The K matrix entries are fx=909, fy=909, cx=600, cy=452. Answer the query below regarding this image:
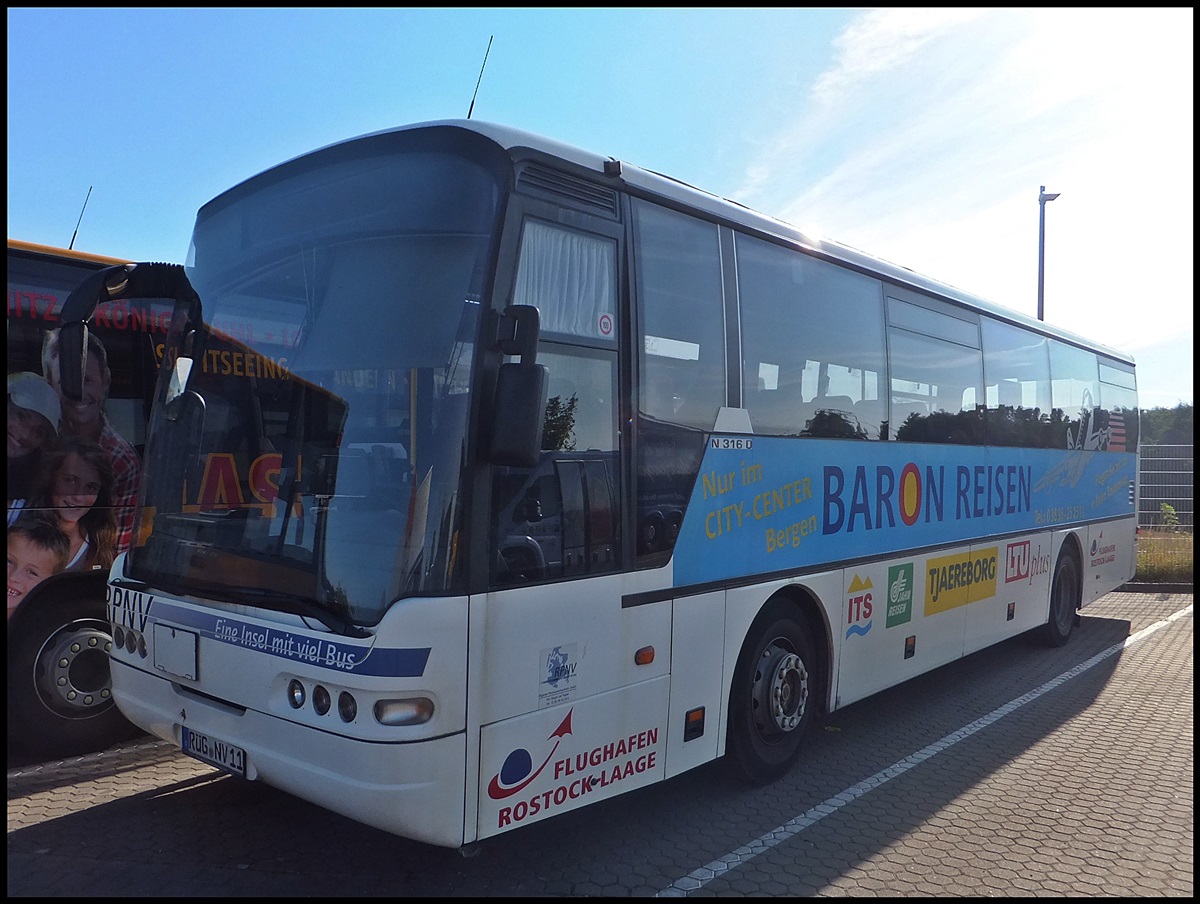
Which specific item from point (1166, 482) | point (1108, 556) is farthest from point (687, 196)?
point (1166, 482)

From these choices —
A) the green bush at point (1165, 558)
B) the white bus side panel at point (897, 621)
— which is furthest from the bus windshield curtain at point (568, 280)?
the green bush at point (1165, 558)

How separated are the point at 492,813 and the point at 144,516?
2451 mm

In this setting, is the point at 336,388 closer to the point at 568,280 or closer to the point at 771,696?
the point at 568,280

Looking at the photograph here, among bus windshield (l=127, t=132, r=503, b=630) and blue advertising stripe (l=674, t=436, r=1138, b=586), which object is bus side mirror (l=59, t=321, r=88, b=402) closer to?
bus windshield (l=127, t=132, r=503, b=630)

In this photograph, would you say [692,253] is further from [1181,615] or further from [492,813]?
[1181,615]

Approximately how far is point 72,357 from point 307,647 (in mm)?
1806

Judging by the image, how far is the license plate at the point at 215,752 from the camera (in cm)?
396

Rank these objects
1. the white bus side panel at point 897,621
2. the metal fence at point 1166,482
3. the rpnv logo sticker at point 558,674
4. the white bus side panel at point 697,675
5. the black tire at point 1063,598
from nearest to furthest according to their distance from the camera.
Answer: the rpnv logo sticker at point 558,674 < the white bus side panel at point 697,675 < the white bus side panel at point 897,621 < the black tire at point 1063,598 < the metal fence at point 1166,482

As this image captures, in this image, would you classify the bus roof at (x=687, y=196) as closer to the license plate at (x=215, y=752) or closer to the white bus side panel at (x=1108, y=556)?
the license plate at (x=215, y=752)

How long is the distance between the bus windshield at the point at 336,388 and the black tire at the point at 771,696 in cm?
241

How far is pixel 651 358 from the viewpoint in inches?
182

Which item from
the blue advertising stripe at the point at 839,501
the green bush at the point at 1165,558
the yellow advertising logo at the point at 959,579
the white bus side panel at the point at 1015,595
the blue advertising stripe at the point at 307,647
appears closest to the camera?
the blue advertising stripe at the point at 307,647

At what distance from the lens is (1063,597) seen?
10477mm

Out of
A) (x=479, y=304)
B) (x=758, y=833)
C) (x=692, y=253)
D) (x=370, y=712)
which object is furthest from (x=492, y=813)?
(x=692, y=253)
